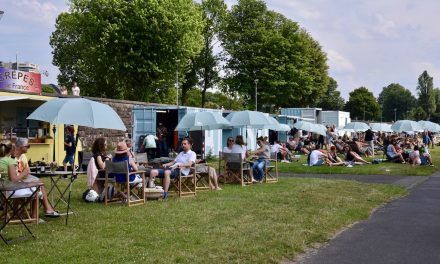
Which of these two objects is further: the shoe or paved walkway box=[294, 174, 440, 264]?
the shoe

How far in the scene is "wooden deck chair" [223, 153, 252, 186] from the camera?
46.5 feet

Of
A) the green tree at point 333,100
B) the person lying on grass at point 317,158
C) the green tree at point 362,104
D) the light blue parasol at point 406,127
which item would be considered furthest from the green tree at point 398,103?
the person lying on grass at point 317,158

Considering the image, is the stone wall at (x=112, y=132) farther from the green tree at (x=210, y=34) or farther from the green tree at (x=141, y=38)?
the green tree at (x=210, y=34)

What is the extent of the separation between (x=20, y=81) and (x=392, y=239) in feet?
49.4

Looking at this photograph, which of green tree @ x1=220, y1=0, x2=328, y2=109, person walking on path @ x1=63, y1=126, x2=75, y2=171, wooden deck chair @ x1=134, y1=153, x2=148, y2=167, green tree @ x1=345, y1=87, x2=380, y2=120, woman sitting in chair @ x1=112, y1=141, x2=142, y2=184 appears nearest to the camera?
woman sitting in chair @ x1=112, y1=141, x2=142, y2=184

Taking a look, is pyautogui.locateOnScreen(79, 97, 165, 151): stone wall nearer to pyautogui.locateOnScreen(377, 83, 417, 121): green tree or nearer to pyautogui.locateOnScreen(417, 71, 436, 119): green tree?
pyautogui.locateOnScreen(417, 71, 436, 119): green tree

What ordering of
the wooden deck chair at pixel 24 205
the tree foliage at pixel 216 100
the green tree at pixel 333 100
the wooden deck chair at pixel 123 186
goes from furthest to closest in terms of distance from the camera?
the green tree at pixel 333 100 < the tree foliage at pixel 216 100 < the wooden deck chair at pixel 123 186 < the wooden deck chair at pixel 24 205

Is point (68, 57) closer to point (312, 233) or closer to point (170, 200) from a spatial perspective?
point (170, 200)

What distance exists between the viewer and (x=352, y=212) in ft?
32.3

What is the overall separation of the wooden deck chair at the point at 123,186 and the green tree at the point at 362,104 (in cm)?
9902

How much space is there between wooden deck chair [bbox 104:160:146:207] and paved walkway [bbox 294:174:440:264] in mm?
4212

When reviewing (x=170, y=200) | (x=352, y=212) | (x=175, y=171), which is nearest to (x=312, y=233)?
(x=352, y=212)

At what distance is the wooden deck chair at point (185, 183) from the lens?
11.7 m

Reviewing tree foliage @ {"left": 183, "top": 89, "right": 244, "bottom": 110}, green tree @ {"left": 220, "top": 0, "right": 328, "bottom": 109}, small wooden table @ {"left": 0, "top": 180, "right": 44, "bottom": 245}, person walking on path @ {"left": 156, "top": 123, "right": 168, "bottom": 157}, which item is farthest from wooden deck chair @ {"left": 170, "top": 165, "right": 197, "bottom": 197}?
tree foliage @ {"left": 183, "top": 89, "right": 244, "bottom": 110}
